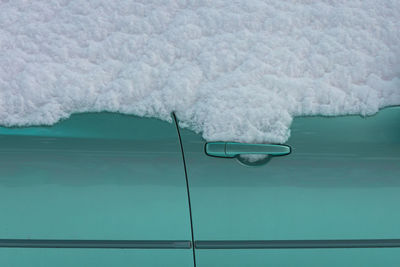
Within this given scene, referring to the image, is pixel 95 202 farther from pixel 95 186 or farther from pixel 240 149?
pixel 240 149

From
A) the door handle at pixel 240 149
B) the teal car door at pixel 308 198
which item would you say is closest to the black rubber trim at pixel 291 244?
the teal car door at pixel 308 198

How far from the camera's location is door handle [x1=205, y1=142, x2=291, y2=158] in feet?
4.63

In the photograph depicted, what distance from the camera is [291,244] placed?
1.44 metres

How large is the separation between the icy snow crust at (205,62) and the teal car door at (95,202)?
0.38ft

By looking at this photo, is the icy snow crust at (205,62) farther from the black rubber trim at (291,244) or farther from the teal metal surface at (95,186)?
the black rubber trim at (291,244)

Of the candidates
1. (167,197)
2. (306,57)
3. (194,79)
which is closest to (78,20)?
(194,79)

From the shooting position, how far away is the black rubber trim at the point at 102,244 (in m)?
1.43

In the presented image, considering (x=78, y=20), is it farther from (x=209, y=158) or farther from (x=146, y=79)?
(x=209, y=158)

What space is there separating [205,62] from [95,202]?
0.59m

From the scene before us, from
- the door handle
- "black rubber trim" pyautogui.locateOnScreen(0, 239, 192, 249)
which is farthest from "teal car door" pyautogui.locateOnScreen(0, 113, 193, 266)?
the door handle

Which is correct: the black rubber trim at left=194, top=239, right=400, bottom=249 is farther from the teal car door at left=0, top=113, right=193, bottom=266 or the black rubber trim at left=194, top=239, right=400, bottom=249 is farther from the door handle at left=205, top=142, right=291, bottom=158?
the door handle at left=205, top=142, right=291, bottom=158

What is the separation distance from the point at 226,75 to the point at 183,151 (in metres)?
0.29

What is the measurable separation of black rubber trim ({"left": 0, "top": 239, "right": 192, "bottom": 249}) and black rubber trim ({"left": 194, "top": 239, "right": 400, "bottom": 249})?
0.07 meters

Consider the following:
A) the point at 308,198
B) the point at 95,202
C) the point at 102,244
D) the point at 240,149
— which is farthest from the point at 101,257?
the point at 308,198
